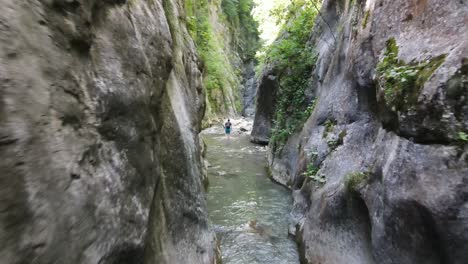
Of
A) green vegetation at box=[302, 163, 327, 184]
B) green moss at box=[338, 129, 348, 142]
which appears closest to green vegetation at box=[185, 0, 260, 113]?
green vegetation at box=[302, 163, 327, 184]

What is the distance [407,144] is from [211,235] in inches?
155

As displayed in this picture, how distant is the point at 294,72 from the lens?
42.8 feet

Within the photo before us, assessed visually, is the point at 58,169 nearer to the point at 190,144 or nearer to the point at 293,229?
the point at 190,144

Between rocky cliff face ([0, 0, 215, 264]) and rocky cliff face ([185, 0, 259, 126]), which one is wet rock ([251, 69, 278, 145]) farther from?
rocky cliff face ([0, 0, 215, 264])

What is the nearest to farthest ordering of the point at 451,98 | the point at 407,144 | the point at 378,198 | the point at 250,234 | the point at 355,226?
1. the point at 451,98
2. the point at 407,144
3. the point at 378,198
4. the point at 355,226
5. the point at 250,234

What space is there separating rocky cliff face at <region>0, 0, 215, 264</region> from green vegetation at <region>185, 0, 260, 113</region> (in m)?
14.6

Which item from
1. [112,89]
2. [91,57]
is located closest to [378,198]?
[112,89]

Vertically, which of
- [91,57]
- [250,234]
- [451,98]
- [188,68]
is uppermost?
[188,68]

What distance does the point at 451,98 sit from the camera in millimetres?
3586

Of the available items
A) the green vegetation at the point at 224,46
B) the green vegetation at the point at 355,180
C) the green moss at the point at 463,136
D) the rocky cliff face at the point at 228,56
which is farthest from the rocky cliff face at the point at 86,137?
the rocky cliff face at the point at 228,56

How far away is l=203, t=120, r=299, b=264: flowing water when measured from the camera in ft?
22.2

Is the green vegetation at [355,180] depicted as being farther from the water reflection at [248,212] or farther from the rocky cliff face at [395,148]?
the water reflection at [248,212]

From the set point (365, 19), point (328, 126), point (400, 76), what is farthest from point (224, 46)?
point (400, 76)

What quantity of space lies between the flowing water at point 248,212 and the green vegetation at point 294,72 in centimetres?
216
